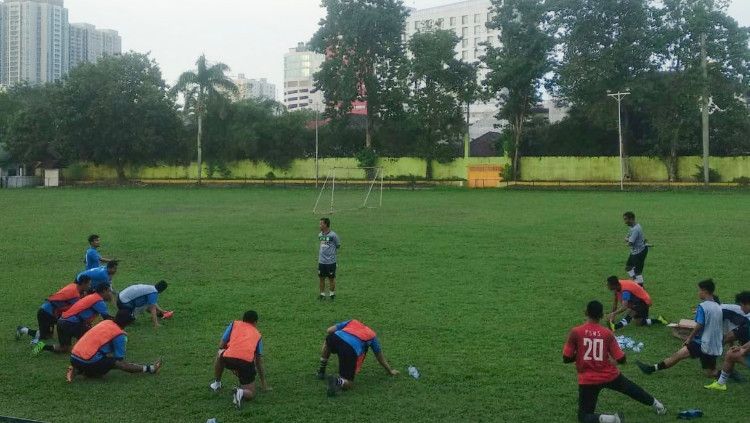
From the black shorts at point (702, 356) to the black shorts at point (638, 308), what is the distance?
2.64 meters

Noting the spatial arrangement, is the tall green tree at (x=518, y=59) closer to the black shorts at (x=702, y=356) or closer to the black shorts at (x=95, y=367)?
the black shorts at (x=702, y=356)

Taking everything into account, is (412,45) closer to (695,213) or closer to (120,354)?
(695,213)

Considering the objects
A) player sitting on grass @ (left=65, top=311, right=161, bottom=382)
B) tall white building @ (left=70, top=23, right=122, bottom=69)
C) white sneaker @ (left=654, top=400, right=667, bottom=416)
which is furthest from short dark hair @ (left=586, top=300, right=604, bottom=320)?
tall white building @ (left=70, top=23, right=122, bottom=69)

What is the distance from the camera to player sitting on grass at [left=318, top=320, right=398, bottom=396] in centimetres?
871

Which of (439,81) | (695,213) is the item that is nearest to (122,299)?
(695,213)

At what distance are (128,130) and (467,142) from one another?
3130 centimetres

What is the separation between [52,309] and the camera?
11.0 m

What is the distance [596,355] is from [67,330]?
739 centimetres

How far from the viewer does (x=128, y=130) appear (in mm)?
64812

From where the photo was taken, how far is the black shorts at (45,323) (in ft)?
35.5

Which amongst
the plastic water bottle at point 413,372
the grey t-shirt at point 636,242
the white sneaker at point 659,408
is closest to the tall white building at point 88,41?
the grey t-shirt at point 636,242

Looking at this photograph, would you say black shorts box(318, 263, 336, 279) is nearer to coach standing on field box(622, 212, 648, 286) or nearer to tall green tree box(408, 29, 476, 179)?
coach standing on field box(622, 212, 648, 286)

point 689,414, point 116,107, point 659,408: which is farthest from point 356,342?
point 116,107

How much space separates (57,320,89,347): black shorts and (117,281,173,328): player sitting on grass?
133 centimetres
